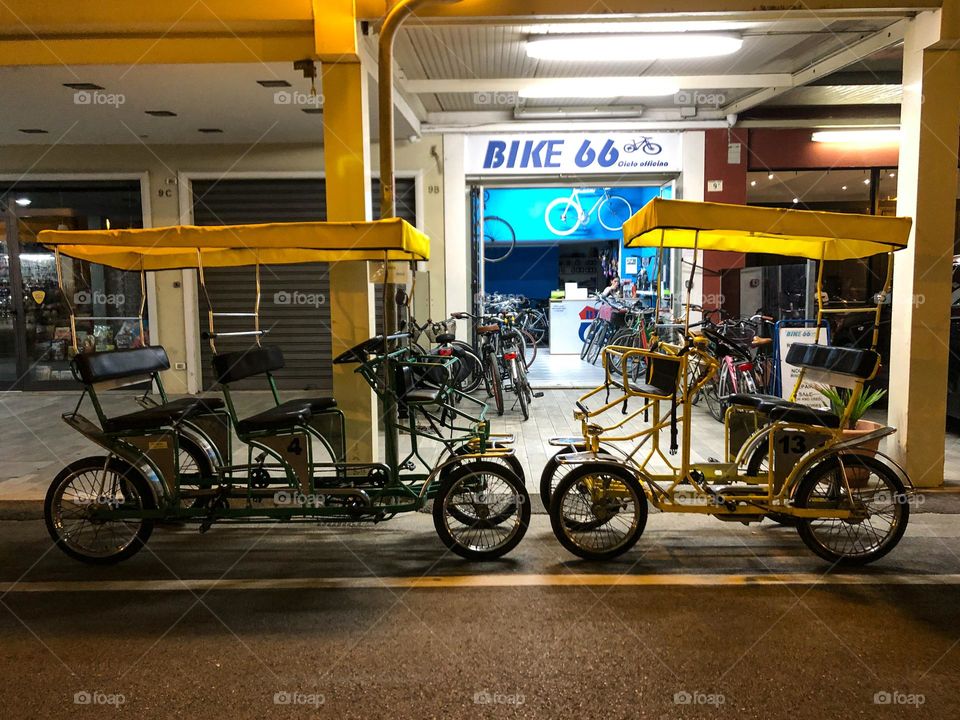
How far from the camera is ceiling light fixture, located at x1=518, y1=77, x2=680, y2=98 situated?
7703 mm

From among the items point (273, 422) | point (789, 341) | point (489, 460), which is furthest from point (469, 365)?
point (273, 422)

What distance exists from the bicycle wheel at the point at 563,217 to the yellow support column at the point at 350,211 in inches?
300

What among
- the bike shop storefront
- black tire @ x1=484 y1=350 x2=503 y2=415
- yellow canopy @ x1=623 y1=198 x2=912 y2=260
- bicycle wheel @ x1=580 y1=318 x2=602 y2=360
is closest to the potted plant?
yellow canopy @ x1=623 y1=198 x2=912 y2=260

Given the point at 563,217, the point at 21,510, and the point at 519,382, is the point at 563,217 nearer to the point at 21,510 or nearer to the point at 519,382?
the point at 519,382

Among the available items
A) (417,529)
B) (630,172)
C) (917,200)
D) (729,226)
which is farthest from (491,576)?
(630,172)

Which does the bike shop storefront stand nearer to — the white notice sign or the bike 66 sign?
the bike 66 sign

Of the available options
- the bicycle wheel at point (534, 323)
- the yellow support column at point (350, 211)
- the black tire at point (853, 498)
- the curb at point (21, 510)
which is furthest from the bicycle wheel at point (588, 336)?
the curb at point (21, 510)

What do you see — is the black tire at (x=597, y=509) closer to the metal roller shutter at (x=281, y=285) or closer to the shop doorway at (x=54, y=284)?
the metal roller shutter at (x=281, y=285)

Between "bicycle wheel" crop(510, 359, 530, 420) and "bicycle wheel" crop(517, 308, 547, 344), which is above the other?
"bicycle wheel" crop(517, 308, 547, 344)

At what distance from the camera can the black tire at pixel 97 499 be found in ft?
13.7

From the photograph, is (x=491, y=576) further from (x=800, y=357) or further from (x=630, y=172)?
(x=630, y=172)

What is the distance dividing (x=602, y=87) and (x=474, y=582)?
6.17 m

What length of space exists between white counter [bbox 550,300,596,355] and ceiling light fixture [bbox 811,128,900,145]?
18.6ft

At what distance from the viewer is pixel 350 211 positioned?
5.52 meters
